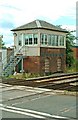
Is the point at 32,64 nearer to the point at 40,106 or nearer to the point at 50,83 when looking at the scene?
the point at 50,83

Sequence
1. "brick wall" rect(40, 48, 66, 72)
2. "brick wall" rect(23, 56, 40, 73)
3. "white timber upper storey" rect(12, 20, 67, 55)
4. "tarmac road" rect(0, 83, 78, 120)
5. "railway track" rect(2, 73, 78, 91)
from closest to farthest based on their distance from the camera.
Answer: "tarmac road" rect(0, 83, 78, 120) → "railway track" rect(2, 73, 78, 91) → "brick wall" rect(23, 56, 40, 73) → "white timber upper storey" rect(12, 20, 67, 55) → "brick wall" rect(40, 48, 66, 72)

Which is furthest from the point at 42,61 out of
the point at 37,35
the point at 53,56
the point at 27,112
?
the point at 27,112

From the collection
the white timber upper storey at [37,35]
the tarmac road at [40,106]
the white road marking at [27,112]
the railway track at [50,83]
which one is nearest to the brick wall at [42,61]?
the white timber upper storey at [37,35]

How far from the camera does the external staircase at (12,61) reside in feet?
84.0

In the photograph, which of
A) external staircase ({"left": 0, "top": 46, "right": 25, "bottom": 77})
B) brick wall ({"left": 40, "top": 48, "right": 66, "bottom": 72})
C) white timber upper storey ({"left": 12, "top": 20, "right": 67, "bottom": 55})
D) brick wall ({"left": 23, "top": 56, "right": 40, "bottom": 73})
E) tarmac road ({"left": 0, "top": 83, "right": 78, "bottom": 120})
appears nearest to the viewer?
tarmac road ({"left": 0, "top": 83, "right": 78, "bottom": 120})

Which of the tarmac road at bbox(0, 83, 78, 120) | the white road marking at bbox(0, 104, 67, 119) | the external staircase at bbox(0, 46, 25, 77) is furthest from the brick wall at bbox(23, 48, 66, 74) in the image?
the white road marking at bbox(0, 104, 67, 119)

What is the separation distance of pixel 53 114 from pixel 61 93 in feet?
14.6

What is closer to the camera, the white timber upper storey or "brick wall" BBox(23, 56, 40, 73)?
"brick wall" BBox(23, 56, 40, 73)

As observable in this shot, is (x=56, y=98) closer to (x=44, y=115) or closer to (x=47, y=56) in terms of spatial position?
(x=44, y=115)

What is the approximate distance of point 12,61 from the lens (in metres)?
27.8

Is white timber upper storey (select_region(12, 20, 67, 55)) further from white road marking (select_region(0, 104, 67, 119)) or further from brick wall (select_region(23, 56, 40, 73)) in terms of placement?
white road marking (select_region(0, 104, 67, 119))

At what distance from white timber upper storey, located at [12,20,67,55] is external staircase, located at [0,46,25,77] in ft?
3.02

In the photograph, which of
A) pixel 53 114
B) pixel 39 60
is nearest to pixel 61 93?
pixel 53 114

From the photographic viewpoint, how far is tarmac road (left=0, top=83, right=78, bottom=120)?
9055 mm
